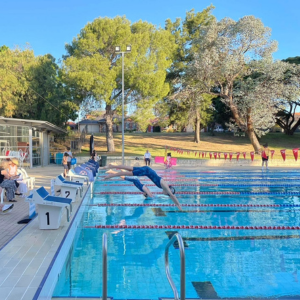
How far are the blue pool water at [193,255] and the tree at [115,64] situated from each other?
61.6 ft

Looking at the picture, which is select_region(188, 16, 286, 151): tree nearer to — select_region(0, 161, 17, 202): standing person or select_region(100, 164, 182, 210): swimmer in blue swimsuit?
select_region(100, 164, 182, 210): swimmer in blue swimsuit

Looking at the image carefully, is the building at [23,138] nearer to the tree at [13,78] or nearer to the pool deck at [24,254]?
the tree at [13,78]

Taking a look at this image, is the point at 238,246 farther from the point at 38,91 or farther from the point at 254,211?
the point at 38,91

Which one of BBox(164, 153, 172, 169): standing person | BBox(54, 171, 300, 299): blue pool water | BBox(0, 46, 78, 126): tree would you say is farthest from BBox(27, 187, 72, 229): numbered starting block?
BBox(0, 46, 78, 126): tree

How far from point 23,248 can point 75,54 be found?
986 inches

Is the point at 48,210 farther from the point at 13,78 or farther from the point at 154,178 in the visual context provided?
the point at 13,78

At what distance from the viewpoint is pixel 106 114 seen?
28703 mm

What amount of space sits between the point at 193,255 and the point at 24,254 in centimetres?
255

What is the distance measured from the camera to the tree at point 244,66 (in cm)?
2467

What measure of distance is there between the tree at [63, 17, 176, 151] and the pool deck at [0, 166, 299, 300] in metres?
20.7

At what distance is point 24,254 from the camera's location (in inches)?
175

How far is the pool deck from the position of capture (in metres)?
3.36

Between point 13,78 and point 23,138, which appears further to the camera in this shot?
point 13,78

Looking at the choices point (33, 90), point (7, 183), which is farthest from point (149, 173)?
point (33, 90)
